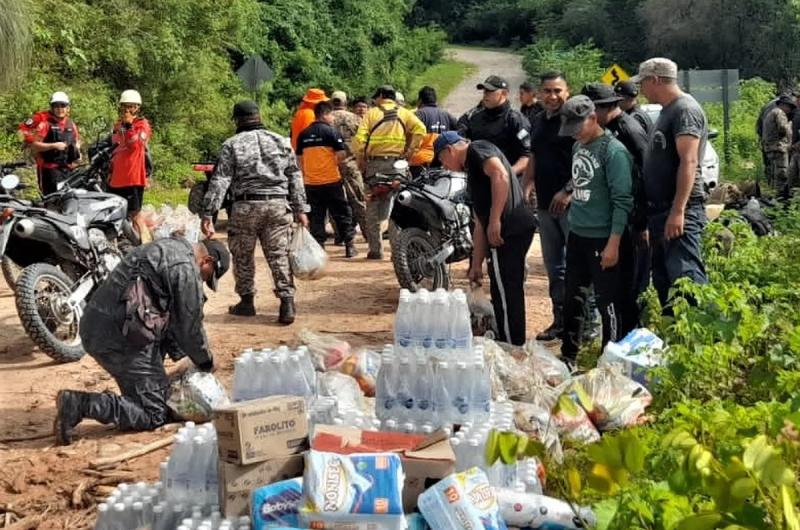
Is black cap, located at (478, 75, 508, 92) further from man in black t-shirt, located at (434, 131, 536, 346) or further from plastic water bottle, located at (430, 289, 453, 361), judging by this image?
plastic water bottle, located at (430, 289, 453, 361)

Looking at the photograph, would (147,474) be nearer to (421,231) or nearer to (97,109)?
(421,231)

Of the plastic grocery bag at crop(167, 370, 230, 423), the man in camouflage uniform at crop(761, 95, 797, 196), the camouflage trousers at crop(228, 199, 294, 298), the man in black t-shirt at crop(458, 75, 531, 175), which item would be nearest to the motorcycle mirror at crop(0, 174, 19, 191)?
the camouflage trousers at crop(228, 199, 294, 298)

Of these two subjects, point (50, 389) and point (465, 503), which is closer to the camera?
point (465, 503)

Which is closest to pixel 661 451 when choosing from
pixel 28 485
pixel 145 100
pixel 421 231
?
pixel 28 485

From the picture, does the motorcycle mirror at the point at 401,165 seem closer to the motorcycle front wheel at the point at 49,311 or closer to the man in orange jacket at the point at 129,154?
the man in orange jacket at the point at 129,154

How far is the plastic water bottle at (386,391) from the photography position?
476cm

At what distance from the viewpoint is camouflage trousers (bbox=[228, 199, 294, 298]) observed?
27.9 ft

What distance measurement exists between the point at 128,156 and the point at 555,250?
5.04 meters

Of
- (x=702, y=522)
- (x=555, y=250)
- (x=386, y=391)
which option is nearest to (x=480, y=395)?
(x=386, y=391)

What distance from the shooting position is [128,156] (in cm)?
1117

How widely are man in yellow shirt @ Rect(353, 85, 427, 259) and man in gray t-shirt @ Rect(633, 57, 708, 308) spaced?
4.84 m

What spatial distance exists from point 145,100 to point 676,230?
18076mm

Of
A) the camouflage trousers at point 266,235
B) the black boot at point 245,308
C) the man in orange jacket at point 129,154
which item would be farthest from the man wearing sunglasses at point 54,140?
the camouflage trousers at point 266,235

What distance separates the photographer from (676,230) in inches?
252
